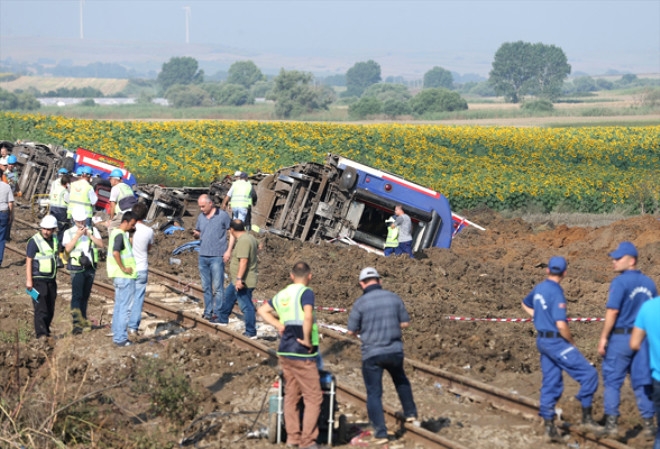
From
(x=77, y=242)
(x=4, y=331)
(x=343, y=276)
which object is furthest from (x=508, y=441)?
(x=343, y=276)

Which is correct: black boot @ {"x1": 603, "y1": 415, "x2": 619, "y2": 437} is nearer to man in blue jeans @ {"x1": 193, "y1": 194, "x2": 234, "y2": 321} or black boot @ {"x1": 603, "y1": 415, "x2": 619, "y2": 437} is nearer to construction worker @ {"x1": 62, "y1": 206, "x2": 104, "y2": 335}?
man in blue jeans @ {"x1": 193, "y1": 194, "x2": 234, "y2": 321}

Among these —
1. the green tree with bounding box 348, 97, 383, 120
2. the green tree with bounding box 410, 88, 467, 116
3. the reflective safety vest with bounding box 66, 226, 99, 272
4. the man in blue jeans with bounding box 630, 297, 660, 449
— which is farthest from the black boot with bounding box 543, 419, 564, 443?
Answer: the green tree with bounding box 410, 88, 467, 116

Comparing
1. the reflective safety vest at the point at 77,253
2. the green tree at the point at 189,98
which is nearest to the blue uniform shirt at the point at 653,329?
the reflective safety vest at the point at 77,253

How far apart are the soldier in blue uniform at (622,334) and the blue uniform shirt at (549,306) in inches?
17.2

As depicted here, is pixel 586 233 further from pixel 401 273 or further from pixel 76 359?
pixel 76 359

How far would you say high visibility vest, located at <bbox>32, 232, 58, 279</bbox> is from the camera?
1273cm

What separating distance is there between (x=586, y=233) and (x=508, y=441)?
18486 millimetres

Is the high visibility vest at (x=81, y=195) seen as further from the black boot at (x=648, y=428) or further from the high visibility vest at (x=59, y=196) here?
the black boot at (x=648, y=428)

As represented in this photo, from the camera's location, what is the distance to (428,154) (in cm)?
4059

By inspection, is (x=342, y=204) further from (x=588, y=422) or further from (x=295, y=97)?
(x=295, y=97)

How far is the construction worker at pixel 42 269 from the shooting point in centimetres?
1273

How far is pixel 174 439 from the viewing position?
969 cm

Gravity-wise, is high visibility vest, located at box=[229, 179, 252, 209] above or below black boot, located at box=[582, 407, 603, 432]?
above

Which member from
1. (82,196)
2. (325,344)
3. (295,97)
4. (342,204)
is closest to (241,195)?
(342,204)
